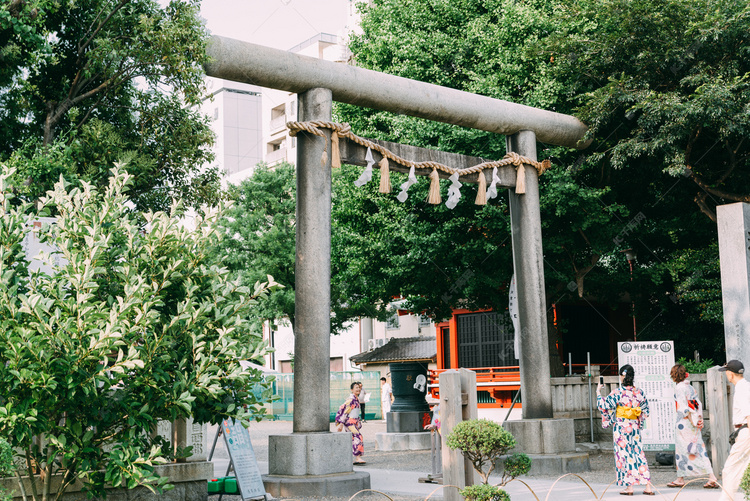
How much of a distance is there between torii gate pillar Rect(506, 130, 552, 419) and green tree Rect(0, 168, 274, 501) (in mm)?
6603

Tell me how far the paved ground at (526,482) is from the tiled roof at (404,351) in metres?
16.1

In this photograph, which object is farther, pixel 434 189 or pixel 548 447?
pixel 548 447

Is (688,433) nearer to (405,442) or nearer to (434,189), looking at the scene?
(434,189)

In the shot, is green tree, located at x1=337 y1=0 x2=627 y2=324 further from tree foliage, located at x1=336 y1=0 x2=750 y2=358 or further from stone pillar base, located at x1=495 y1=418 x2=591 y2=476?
stone pillar base, located at x1=495 y1=418 x2=591 y2=476

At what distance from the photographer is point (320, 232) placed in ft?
33.3

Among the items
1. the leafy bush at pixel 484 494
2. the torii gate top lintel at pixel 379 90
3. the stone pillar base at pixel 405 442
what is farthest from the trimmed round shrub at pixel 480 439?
the stone pillar base at pixel 405 442

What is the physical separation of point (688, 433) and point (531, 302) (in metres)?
3.12

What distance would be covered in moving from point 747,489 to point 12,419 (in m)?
5.50

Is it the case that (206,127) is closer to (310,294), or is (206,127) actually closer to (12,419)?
(310,294)

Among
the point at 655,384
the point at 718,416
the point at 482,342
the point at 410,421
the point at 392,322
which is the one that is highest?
the point at 392,322

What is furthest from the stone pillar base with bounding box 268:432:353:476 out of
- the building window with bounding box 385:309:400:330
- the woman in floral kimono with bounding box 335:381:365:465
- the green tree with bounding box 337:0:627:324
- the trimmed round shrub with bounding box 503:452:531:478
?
the building window with bounding box 385:309:400:330

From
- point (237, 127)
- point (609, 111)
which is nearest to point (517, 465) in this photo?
point (609, 111)

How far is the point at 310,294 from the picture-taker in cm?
1001

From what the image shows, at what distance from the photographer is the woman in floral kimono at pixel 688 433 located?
10914 millimetres
